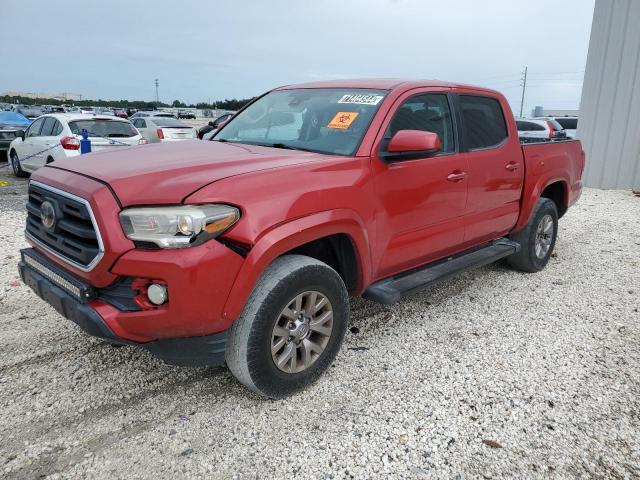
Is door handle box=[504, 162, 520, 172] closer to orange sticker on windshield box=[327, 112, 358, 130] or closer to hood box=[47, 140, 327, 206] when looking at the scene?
orange sticker on windshield box=[327, 112, 358, 130]

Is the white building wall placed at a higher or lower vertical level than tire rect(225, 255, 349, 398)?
higher

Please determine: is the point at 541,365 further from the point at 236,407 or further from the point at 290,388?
the point at 236,407

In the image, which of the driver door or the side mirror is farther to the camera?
the driver door

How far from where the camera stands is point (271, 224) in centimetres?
256

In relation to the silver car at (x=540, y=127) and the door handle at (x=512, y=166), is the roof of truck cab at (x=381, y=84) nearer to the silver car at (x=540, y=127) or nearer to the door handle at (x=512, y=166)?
the door handle at (x=512, y=166)

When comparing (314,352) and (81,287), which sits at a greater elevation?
(81,287)

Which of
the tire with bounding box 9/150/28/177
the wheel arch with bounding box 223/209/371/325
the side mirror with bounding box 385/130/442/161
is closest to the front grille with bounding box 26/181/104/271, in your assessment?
the wheel arch with bounding box 223/209/371/325

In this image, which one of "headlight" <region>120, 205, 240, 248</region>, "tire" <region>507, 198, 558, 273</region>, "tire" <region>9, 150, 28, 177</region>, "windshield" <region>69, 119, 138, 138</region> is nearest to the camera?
"headlight" <region>120, 205, 240, 248</region>

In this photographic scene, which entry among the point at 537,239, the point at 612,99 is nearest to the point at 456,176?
the point at 537,239

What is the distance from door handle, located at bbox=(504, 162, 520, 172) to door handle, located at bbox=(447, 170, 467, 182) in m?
0.78

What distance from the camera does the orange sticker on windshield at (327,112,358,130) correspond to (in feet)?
11.1

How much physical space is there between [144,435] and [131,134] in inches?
328

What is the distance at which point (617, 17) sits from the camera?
10.9m

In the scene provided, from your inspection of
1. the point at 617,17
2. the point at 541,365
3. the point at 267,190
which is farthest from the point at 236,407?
the point at 617,17
